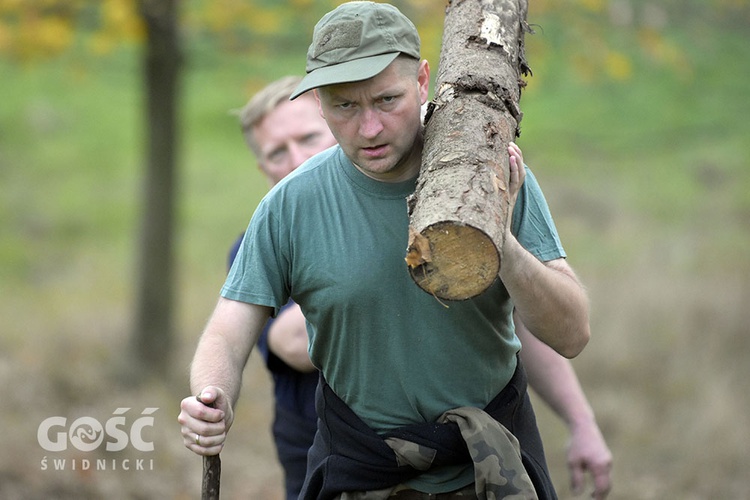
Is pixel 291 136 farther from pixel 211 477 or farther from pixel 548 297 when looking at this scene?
pixel 548 297

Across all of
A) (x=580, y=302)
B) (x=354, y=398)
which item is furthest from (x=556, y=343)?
(x=354, y=398)

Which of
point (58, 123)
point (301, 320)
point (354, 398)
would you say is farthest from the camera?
point (58, 123)

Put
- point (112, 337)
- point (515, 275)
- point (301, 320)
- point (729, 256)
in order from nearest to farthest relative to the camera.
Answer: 1. point (515, 275)
2. point (301, 320)
3. point (112, 337)
4. point (729, 256)

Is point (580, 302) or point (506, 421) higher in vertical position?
point (580, 302)

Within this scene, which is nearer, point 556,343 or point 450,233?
point 450,233

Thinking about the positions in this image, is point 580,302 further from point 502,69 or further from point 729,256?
point 729,256

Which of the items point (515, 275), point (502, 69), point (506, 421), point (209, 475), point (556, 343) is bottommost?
point (209, 475)

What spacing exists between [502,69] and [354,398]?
94cm

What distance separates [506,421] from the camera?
2662 mm

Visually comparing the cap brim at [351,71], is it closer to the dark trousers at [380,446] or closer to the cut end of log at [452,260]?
the cut end of log at [452,260]

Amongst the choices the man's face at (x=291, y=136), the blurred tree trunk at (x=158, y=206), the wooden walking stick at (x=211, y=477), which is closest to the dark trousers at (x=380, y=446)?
the wooden walking stick at (x=211, y=477)

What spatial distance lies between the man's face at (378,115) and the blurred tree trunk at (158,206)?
15.4 ft

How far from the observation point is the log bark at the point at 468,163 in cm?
217

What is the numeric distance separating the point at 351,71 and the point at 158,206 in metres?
5.10
